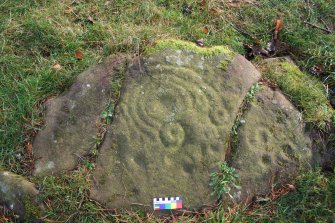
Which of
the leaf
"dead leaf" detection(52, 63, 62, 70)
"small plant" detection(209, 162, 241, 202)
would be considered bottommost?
"small plant" detection(209, 162, 241, 202)

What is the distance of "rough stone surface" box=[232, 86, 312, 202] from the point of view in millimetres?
2961

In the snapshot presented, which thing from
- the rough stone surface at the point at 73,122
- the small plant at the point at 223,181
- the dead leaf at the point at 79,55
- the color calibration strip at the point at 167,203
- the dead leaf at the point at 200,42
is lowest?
the color calibration strip at the point at 167,203

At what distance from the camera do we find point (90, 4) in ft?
12.5

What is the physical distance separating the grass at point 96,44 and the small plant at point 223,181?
145 mm

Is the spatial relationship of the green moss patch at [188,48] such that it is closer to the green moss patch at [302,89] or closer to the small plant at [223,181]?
the green moss patch at [302,89]

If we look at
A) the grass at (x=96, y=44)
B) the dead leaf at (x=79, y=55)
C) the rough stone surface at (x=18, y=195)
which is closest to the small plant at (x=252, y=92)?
the grass at (x=96, y=44)

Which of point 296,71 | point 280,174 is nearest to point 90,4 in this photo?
point 296,71

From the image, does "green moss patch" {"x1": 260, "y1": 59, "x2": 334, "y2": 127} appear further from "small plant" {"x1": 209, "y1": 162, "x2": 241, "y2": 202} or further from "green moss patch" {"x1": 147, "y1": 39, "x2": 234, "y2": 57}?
"small plant" {"x1": 209, "y1": 162, "x2": 241, "y2": 202}

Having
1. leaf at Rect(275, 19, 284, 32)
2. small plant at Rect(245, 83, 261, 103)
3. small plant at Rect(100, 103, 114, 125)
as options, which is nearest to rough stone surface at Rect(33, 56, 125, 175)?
small plant at Rect(100, 103, 114, 125)

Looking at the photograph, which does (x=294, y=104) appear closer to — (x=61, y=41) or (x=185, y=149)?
(x=185, y=149)

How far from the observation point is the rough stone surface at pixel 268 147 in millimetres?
2961

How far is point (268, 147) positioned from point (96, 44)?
1751 millimetres

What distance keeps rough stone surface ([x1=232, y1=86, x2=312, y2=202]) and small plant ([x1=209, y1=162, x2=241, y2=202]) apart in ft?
0.18

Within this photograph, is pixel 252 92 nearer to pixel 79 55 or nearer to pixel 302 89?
pixel 302 89
